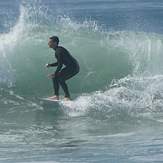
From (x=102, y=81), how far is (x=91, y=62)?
2.96 ft

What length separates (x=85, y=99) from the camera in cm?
1352

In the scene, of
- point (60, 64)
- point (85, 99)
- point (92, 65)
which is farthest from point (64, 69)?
point (92, 65)

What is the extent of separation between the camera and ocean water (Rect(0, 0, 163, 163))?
395 inches

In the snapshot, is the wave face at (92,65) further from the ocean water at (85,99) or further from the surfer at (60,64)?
the surfer at (60,64)

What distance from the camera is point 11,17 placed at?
42938 mm

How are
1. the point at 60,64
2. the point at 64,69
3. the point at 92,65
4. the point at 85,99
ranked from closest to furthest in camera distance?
the point at 60,64 < the point at 64,69 < the point at 85,99 < the point at 92,65

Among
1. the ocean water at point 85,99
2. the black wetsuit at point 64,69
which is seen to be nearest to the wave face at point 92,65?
the ocean water at point 85,99

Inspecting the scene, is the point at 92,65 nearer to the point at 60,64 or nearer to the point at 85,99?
the point at 85,99

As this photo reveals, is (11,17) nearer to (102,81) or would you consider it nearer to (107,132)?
(102,81)

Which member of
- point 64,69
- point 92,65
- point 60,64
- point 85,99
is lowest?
Result: point 85,99

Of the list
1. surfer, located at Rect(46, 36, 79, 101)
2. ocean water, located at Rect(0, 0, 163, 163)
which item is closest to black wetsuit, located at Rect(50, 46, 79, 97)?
surfer, located at Rect(46, 36, 79, 101)

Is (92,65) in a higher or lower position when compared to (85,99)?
higher

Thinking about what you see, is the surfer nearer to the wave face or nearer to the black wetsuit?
the black wetsuit

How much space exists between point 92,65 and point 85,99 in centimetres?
351
